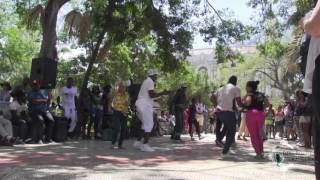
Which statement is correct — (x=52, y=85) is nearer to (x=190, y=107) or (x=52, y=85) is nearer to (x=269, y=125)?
(x=190, y=107)

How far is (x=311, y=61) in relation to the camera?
3244mm

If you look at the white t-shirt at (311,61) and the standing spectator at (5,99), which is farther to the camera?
the standing spectator at (5,99)

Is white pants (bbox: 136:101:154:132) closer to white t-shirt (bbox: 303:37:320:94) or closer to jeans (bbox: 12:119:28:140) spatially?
jeans (bbox: 12:119:28:140)

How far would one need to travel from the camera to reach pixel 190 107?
17703mm

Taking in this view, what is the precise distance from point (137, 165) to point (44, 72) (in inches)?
272

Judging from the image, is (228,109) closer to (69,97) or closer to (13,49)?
(69,97)

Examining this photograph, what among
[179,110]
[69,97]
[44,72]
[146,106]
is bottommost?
[146,106]

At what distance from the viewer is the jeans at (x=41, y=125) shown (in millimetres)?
13234

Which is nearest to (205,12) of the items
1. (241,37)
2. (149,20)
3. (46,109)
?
(241,37)

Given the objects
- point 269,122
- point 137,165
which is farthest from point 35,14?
point 269,122

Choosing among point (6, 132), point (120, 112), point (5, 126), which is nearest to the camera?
point (120, 112)

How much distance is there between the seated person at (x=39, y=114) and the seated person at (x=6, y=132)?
100 centimetres

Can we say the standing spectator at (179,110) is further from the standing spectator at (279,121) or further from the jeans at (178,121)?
the standing spectator at (279,121)

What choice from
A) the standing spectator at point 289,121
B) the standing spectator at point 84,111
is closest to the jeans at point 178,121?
the standing spectator at point 84,111
